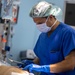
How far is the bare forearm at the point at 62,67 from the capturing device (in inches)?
60.4

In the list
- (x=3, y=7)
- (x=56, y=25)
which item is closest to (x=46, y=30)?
(x=56, y=25)

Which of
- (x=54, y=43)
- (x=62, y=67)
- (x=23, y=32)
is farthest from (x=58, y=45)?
(x=23, y=32)

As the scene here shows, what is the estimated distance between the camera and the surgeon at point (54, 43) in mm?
1545

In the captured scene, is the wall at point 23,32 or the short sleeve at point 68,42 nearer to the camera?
the short sleeve at point 68,42

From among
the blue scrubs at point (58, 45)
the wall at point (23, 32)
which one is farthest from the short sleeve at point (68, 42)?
the wall at point (23, 32)

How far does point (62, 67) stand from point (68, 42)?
0.20m

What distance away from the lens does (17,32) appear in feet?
10.0

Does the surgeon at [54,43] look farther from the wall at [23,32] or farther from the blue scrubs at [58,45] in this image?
the wall at [23,32]

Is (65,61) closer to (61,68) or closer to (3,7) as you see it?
(61,68)

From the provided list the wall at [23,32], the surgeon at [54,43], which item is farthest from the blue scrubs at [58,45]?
the wall at [23,32]

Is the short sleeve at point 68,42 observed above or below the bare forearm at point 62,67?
above

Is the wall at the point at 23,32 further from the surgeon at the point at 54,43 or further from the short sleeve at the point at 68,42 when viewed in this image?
the short sleeve at the point at 68,42

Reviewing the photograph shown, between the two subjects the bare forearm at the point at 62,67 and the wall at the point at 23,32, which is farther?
the wall at the point at 23,32

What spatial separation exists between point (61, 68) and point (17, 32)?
161cm
